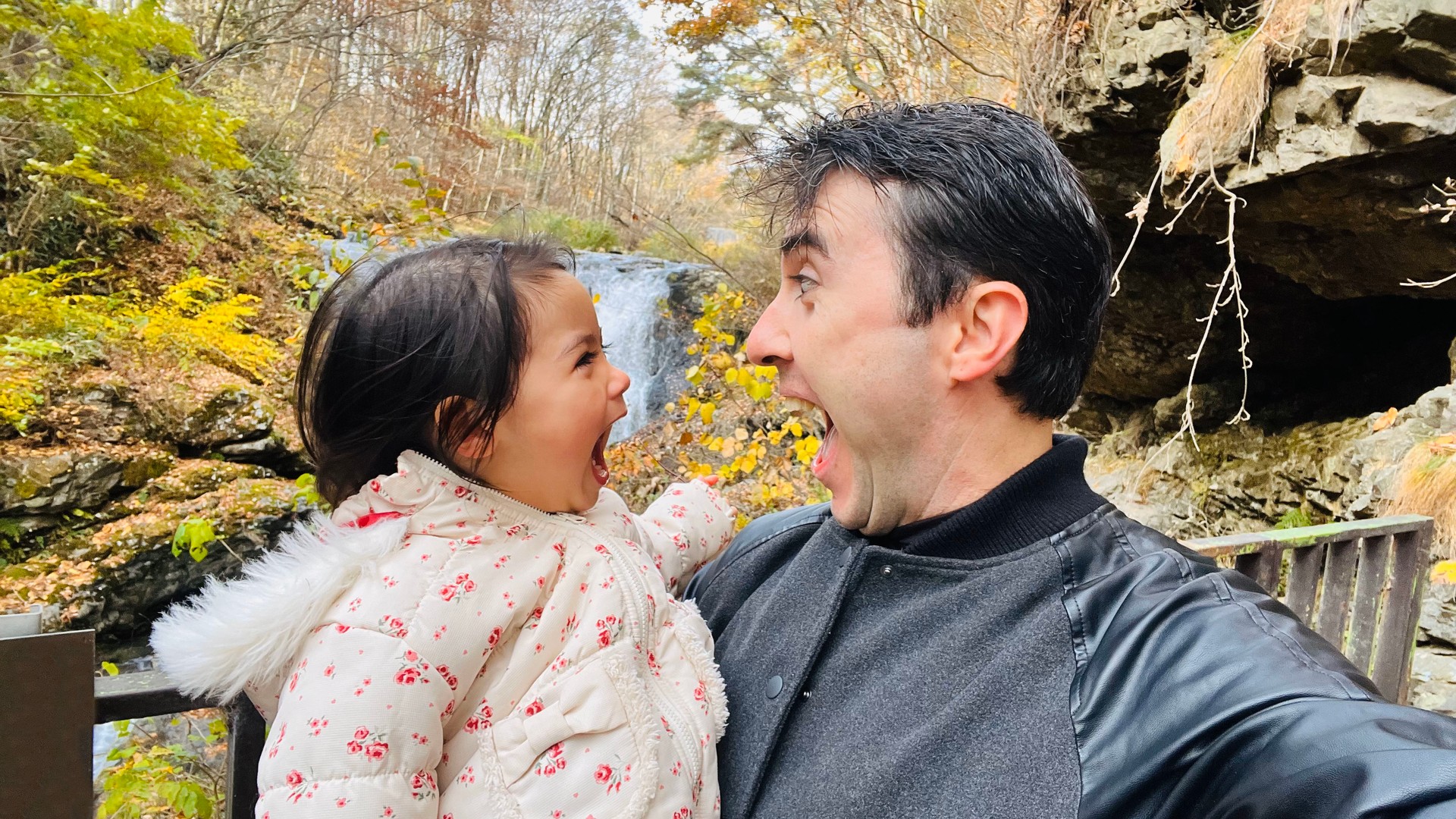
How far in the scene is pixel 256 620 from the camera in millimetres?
963

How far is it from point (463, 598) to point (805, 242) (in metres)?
0.74

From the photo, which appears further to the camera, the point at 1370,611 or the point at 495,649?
the point at 1370,611

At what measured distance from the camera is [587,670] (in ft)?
3.41

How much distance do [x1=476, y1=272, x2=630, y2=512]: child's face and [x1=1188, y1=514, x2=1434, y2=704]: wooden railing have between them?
1.37 metres

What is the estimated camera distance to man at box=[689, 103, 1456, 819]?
0.87 meters

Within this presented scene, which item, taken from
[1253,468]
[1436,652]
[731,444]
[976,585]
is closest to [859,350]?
[976,585]

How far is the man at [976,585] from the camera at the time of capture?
870 millimetres

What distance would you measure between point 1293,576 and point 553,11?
1835cm

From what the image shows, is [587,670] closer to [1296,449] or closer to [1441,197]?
[1441,197]

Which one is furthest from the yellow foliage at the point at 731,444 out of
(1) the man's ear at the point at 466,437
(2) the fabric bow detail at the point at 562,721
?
(2) the fabric bow detail at the point at 562,721

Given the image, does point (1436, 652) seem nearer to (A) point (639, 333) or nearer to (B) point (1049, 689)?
(B) point (1049, 689)

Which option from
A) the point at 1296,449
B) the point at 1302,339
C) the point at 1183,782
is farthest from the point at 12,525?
the point at 1302,339

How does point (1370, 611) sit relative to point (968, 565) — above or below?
below

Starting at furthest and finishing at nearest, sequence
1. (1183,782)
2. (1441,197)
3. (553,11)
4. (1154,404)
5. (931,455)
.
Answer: (553,11)
(1154,404)
(1441,197)
(931,455)
(1183,782)
